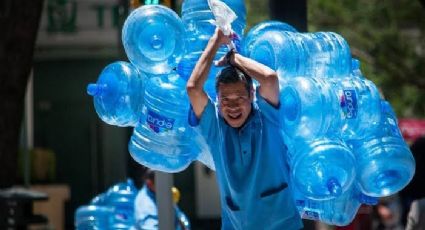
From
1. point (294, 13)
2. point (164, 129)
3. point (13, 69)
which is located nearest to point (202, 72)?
point (164, 129)

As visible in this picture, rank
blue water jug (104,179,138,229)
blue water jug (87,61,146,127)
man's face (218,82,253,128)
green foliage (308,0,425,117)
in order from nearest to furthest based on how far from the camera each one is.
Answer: man's face (218,82,253,128)
blue water jug (87,61,146,127)
blue water jug (104,179,138,229)
green foliage (308,0,425,117)

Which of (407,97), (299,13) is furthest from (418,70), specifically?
(299,13)

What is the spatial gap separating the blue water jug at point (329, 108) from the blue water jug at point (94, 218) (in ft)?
8.68

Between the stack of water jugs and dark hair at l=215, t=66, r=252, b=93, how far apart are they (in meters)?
0.28

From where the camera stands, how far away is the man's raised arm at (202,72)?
5.52 metres

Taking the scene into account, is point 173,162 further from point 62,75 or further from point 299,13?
point 62,75

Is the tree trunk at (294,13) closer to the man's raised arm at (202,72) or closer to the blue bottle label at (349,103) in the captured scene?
the blue bottle label at (349,103)

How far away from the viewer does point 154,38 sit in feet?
19.2

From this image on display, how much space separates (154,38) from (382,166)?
1421mm

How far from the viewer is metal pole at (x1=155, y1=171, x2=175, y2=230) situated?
25.8ft

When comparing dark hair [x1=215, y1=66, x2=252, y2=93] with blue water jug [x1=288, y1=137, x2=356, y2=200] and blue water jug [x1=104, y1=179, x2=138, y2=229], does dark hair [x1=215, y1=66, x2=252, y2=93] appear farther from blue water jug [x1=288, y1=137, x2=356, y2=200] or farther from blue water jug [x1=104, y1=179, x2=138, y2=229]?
blue water jug [x1=104, y1=179, x2=138, y2=229]

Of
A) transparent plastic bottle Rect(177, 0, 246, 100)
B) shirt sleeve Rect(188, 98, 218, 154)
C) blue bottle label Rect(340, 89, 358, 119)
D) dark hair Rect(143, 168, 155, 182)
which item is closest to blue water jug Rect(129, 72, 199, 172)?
transparent plastic bottle Rect(177, 0, 246, 100)

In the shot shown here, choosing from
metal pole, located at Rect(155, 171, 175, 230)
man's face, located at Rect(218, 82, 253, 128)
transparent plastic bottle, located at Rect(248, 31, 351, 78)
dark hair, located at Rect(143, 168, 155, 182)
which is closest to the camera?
man's face, located at Rect(218, 82, 253, 128)

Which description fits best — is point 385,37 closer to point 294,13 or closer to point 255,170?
point 294,13
